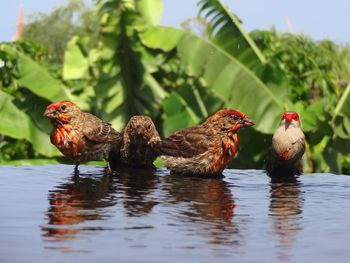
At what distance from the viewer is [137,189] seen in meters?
5.10

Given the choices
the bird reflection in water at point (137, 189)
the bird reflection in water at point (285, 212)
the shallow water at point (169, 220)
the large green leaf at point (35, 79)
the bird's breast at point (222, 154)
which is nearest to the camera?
the shallow water at point (169, 220)

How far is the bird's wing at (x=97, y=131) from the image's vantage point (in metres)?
6.66

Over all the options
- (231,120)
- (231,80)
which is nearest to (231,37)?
(231,80)

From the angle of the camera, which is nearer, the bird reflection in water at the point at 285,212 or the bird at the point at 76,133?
the bird reflection in water at the point at 285,212

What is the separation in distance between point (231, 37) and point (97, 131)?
6297 mm

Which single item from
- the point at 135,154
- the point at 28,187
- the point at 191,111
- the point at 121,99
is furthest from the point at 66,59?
the point at 28,187

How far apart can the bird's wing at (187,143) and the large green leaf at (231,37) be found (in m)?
5.88

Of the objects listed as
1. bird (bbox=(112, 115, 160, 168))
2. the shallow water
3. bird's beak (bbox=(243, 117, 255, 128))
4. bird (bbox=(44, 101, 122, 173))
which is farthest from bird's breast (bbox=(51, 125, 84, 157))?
bird's beak (bbox=(243, 117, 255, 128))

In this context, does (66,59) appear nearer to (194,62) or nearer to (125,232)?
(194,62)

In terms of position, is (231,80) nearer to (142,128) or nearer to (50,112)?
(142,128)

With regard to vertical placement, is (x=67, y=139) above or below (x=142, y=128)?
below

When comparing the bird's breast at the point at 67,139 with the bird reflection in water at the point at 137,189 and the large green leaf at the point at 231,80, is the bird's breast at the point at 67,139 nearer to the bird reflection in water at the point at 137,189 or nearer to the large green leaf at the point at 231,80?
the bird reflection in water at the point at 137,189

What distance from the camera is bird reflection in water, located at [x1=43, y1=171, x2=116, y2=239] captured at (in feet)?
11.4

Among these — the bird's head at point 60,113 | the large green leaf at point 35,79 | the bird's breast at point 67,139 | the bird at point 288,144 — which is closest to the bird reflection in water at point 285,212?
the bird at point 288,144
